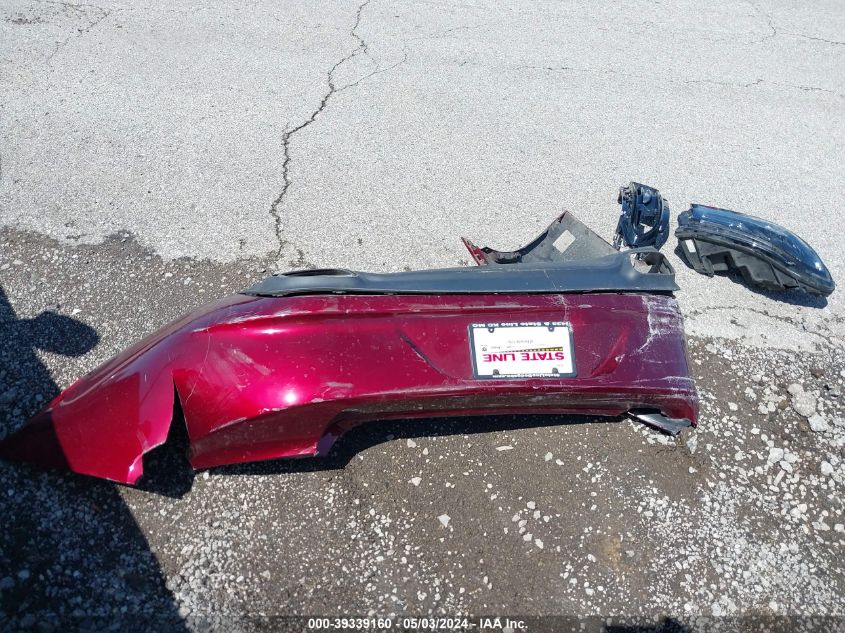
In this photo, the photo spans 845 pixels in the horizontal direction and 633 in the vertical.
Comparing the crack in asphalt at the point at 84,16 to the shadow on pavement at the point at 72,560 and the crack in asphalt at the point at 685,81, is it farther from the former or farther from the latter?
the shadow on pavement at the point at 72,560

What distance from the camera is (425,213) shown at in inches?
174

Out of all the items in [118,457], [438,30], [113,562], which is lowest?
[113,562]

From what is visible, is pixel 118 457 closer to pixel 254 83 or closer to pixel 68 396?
pixel 68 396

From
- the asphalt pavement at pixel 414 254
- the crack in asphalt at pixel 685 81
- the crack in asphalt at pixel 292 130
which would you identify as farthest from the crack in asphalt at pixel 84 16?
the crack in asphalt at pixel 685 81

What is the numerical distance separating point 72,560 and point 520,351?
1.86 metres

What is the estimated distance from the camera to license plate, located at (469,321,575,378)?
2.46 m

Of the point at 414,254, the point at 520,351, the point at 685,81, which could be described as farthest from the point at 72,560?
the point at 685,81

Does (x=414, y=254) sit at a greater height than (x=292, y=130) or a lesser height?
lesser

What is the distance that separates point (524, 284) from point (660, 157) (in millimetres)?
3208

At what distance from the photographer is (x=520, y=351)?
2480 millimetres

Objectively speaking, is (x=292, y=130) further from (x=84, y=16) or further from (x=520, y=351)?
(x=520, y=351)

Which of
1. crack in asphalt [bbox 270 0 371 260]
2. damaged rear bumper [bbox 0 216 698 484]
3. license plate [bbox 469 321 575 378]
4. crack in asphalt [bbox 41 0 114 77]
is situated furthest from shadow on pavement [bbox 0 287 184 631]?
crack in asphalt [bbox 41 0 114 77]

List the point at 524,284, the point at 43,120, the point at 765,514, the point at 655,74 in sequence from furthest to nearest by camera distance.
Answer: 1. the point at 655,74
2. the point at 43,120
3. the point at 765,514
4. the point at 524,284

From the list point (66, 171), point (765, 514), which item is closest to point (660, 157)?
point (765, 514)
